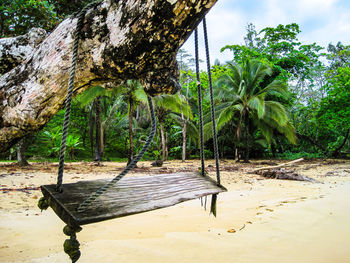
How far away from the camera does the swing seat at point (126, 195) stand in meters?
0.97

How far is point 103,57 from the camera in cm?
110

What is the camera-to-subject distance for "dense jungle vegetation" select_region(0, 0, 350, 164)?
1125 centimetres

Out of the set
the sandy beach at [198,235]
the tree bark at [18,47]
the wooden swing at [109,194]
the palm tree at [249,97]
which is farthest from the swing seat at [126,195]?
the palm tree at [249,97]

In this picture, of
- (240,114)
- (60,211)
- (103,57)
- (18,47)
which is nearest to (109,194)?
(60,211)

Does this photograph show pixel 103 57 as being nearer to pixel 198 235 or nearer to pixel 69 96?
pixel 69 96

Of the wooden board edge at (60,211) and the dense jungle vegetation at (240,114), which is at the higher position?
the dense jungle vegetation at (240,114)

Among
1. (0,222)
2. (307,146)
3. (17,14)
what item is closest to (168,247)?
(0,222)

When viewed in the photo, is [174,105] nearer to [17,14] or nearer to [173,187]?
[17,14]

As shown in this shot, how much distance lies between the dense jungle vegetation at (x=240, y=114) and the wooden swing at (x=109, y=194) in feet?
25.1

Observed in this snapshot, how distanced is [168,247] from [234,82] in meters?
12.3

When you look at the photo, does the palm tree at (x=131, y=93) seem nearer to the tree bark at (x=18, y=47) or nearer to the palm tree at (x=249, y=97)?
the palm tree at (x=249, y=97)

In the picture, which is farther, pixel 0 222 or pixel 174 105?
pixel 174 105

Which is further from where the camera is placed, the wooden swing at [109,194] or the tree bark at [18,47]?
the tree bark at [18,47]

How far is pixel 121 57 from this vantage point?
1.08 meters
